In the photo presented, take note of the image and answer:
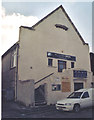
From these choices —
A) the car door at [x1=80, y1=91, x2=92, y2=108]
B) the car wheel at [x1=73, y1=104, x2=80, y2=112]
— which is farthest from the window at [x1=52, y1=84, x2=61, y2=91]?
the car wheel at [x1=73, y1=104, x2=80, y2=112]

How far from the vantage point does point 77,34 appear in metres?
21.2

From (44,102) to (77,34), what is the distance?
37.6 ft

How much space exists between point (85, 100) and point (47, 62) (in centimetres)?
705

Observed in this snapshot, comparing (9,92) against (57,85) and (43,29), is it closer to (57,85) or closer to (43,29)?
(57,85)

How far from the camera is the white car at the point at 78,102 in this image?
35.8 ft

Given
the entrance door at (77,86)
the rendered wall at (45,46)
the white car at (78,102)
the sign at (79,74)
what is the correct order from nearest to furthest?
the white car at (78,102)
the rendered wall at (45,46)
the sign at (79,74)
the entrance door at (77,86)

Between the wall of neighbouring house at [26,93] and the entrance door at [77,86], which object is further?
the entrance door at [77,86]

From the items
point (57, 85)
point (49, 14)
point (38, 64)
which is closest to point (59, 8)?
point (49, 14)

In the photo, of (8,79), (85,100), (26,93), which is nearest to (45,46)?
(8,79)

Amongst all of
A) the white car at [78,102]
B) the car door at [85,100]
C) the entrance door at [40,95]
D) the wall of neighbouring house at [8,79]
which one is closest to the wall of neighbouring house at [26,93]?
the entrance door at [40,95]

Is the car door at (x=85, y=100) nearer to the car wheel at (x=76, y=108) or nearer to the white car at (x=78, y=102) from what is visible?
the white car at (x=78, y=102)

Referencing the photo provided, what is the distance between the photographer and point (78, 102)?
11133mm

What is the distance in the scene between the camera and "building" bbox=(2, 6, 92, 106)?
14664mm

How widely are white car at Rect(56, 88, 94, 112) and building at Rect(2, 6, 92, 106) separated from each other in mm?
2887
